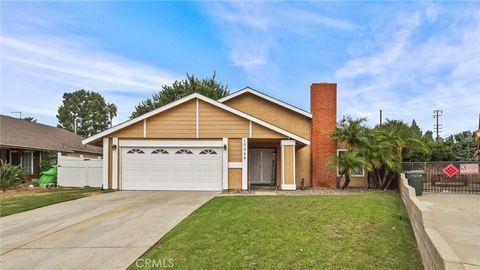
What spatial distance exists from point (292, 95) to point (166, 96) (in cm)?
1850

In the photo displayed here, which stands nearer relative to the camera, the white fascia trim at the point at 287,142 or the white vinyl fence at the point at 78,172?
the white fascia trim at the point at 287,142

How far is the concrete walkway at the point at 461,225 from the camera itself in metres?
6.23

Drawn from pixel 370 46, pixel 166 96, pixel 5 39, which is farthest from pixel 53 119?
pixel 370 46

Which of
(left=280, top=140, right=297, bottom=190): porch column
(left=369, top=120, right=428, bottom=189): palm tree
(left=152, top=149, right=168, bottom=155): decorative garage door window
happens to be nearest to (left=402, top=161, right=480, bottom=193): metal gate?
(left=369, top=120, right=428, bottom=189): palm tree

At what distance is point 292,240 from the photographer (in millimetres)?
6484

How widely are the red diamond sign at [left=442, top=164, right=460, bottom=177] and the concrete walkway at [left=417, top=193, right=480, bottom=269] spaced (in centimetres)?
309

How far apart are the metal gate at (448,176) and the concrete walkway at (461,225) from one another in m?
3.15

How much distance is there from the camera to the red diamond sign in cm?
1695

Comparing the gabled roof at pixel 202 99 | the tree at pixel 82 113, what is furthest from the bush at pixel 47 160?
the tree at pixel 82 113

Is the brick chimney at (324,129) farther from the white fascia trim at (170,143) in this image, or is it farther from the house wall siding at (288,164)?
the white fascia trim at (170,143)

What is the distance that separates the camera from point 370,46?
57.1 ft

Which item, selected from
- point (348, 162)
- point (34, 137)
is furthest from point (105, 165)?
point (34, 137)

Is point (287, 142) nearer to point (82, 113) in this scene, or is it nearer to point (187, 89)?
point (187, 89)
